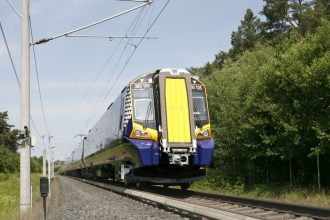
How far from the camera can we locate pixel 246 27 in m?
68.8

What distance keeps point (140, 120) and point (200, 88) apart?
8.45 feet

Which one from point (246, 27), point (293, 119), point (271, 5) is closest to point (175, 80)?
point (293, 119)

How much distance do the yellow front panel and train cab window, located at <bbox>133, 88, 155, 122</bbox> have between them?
74 centimetres

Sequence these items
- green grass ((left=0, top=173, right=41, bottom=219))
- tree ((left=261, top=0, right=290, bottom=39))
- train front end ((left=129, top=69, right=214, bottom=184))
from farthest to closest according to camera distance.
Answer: tree ((left=261, top=0, right=290, bottom=39)) < train front end ((left=129, top=69, right=214, bottom=184)) < green grass ((left=0, top=173, right=41, bottom=219))

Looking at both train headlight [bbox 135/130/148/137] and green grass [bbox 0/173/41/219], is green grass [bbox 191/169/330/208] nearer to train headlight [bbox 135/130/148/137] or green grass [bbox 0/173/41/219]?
train headlight [bbox 135/130/148/137]

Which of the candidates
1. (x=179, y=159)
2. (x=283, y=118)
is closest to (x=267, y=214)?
(x=179, y=159)

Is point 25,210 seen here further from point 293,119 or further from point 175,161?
point 293,119

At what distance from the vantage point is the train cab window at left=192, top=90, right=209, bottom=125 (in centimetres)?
1856

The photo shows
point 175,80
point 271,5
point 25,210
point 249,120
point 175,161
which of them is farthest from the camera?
point 271,5

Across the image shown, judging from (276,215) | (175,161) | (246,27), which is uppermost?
(246,27)

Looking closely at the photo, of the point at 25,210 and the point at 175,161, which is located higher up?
the point at 175,161

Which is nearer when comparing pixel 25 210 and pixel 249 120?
pixel 25 210

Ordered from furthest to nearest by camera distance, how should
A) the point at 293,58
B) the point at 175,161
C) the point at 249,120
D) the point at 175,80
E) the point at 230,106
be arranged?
the point at 230,106, the point at 249,120, the point at 293,58, the point at 175,80, the point at 175,161

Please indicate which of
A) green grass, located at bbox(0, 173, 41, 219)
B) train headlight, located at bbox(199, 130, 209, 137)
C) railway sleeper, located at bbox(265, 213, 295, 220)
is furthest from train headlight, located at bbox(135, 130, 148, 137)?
railway sleeper, located at bbox(265, 213, 295, 220)
